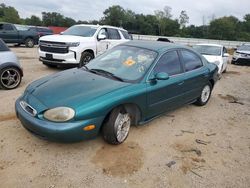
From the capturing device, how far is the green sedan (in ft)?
10.9

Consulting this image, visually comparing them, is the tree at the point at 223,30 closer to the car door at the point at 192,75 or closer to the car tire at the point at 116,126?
the car door at the point at 192,75

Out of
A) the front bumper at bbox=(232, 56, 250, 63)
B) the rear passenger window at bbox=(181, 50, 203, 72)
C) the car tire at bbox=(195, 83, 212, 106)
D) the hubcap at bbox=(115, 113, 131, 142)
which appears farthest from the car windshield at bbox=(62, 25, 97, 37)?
the front bumper at bbox=(232, 56, 250, 63)

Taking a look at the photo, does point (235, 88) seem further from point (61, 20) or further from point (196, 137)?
point (61, 20)

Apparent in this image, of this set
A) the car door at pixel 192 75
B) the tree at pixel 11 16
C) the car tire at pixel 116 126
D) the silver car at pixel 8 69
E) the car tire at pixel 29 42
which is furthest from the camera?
the tree at pixel 11 16

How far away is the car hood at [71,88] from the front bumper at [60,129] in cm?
25

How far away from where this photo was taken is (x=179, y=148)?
4090 millimetres

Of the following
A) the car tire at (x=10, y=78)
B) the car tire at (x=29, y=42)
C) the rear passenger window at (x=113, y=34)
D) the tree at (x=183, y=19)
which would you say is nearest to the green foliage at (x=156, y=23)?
the tree at (x=183, y=19)

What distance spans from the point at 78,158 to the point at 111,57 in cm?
213

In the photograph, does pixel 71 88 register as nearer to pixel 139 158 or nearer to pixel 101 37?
pixel 139 158

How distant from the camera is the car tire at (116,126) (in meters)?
3.68

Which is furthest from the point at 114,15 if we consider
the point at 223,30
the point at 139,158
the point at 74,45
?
the point at 139,158

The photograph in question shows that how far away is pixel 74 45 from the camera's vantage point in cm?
877

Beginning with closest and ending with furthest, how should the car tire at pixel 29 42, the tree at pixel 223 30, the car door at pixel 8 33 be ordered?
the car door at pixel 8 33 → the car tire at pixel 29 42 → the tree at pixel 223 30

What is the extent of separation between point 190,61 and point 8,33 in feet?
48.5
